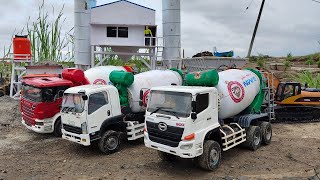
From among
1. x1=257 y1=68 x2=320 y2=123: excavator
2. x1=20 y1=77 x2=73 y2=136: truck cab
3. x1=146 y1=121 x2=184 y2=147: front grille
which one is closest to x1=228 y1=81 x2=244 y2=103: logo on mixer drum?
x1=146 y1=121 x2=184 y2=147: front grille

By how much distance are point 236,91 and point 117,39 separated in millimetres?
13394

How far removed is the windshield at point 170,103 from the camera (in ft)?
29.0

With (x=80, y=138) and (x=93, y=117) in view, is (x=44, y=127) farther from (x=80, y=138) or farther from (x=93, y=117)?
(x=93, y=117)

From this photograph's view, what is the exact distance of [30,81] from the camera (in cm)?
1362

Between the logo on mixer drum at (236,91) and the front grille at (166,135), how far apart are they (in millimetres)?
3113

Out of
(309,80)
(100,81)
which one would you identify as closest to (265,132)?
(100,81)

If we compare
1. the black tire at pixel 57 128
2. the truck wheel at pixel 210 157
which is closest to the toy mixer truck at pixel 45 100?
the black tire at pixel 57 128

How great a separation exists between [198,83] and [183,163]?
257 centimetres

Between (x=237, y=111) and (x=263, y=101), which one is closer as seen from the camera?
(x=237, y=111)

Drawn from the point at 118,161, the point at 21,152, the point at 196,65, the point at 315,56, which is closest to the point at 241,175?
the point at 118,161

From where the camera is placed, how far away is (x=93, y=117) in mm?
10914

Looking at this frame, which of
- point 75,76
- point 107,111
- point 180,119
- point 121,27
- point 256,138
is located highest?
point 121,27

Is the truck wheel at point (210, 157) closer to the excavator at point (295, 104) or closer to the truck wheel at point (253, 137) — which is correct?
the truck wheel at point (253, 137)

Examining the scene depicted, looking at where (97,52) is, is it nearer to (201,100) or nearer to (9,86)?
(9,86)
